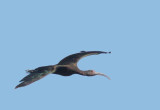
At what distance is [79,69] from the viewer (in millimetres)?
37188

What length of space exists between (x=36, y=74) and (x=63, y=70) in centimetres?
320

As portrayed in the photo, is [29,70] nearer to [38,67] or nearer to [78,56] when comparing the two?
[38,67]

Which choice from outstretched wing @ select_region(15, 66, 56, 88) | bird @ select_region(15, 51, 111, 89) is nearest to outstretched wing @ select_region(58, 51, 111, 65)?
bird @ select_region(15, 51, 111, 89)

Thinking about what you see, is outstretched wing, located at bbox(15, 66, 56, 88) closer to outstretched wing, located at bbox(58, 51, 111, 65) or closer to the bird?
the bird

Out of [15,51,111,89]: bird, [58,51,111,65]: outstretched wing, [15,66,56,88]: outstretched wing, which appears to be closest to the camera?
[15,66,56,88]: outstretched wing

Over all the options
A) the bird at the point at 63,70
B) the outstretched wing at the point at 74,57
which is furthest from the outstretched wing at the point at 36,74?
the outstretched wing at the point at 74,57

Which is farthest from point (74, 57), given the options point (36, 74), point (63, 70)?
point (36, 74)

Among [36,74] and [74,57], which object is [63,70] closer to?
[74,57]

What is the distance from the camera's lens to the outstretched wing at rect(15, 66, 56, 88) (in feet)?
106

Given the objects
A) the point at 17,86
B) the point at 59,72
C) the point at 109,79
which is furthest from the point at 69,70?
the point at 17,86

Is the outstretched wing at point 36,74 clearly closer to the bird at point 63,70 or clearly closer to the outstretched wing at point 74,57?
the bird at point 63,70

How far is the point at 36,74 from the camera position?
33.8m

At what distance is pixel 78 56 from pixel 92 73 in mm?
2042

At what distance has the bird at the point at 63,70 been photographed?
33062mm
